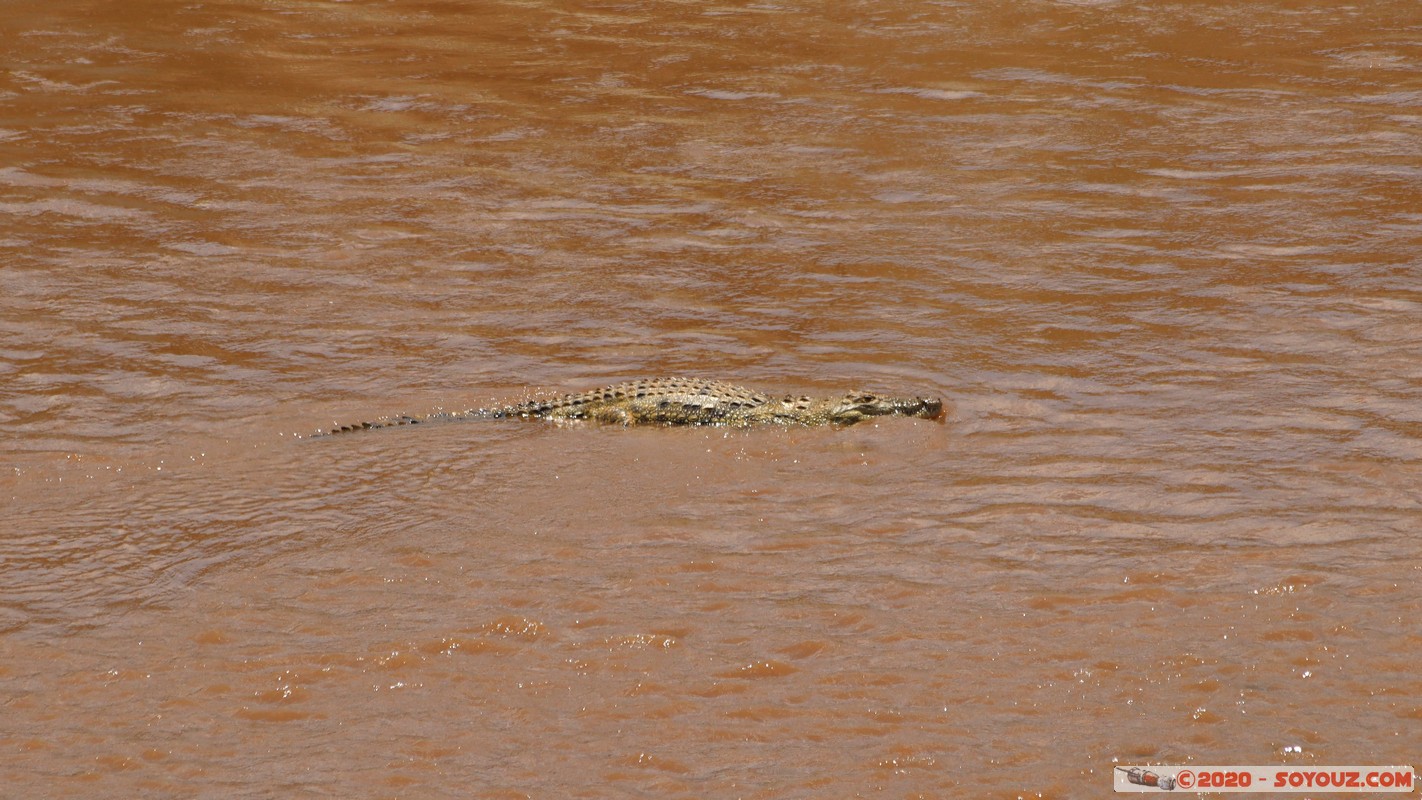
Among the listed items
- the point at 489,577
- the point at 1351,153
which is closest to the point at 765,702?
the point at 489,577

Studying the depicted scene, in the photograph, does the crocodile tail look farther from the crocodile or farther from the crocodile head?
the crocodile head

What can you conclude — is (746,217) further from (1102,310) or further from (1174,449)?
(1174,449)

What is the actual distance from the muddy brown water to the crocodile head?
0.09 meters

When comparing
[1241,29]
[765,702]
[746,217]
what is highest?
[1241,29]

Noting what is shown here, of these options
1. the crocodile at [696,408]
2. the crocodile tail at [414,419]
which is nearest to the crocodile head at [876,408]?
the crocodile at [696,408]

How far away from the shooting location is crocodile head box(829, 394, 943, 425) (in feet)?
25.4

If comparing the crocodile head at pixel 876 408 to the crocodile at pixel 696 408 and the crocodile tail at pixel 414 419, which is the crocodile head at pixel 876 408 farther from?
the crocodile tail at pixel 414 419

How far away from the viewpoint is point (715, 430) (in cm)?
777

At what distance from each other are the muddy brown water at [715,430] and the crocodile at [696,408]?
10cm

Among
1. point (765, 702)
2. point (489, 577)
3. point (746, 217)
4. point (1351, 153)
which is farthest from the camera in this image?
point (1351, 153)

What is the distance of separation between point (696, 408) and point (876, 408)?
34.4 inches

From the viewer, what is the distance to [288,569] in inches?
261

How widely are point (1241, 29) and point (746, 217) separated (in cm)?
604

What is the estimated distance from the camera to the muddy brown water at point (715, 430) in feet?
18.3
